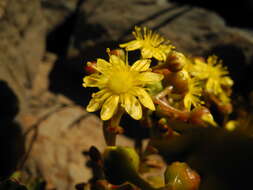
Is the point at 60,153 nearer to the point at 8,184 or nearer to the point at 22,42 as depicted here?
the point at 8,184

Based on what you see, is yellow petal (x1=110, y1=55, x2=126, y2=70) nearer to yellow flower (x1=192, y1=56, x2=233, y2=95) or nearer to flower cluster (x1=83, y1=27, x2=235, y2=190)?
flower cluster (x1=83, y1=27, x2=235, y2=190)

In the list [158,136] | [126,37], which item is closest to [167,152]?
[158,136]

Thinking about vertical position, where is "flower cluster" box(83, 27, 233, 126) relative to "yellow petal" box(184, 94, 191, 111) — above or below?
above

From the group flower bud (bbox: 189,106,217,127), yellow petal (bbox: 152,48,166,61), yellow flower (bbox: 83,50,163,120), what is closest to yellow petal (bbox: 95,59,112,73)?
yellow flower (bbox: 83,50,163,120)

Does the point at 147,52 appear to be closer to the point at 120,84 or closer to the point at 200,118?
the point at 120,84

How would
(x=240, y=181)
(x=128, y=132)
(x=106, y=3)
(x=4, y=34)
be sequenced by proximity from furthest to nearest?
(x=106, y=3) → (x=128, y=132) → (x=4, y=34) → (x=240, y=181)

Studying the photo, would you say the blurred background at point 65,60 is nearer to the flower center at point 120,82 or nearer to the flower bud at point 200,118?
the flower center at point 120,82
